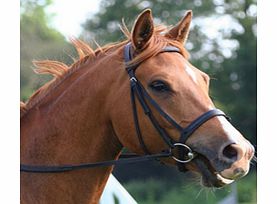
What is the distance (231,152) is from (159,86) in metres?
0.58

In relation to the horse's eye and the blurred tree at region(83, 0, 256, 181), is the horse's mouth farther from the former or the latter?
the blurred tree at region(83, 0, 256, 181)

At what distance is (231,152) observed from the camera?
2980 mm

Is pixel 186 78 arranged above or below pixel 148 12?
below

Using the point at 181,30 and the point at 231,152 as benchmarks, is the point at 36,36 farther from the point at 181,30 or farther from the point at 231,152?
the point at 231,152

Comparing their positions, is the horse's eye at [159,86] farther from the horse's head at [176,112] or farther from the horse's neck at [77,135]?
the horse's neck at [77,135]

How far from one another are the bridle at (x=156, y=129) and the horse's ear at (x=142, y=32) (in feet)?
0.28

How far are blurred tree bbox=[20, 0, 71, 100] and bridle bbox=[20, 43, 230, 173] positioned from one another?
1816cm

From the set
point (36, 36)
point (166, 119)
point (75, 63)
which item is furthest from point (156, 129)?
Answer: point (36, 36)

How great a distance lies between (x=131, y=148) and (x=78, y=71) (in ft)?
2.03

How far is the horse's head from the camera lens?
300 cm

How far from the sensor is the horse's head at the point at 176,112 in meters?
3.00
